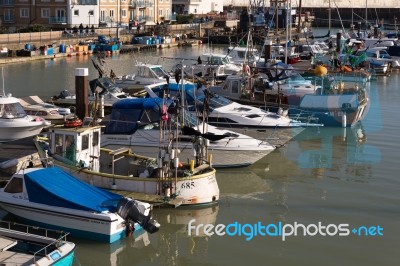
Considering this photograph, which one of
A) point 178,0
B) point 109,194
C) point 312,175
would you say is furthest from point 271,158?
point 178,0

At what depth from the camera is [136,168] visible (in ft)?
57.3

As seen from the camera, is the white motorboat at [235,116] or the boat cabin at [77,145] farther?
the white motorboat at [235,116]

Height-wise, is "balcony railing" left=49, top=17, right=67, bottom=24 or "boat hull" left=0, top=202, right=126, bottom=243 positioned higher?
"balcony railing" left=49, top=17, right=67, bottom=24

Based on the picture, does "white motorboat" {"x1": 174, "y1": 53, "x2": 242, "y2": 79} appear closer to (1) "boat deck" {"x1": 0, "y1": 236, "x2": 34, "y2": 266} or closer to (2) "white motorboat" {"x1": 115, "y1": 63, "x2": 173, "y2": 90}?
(2) "white motorboat" {"x1": 115, "y1": 63, "x2": 173, "y2": 90}

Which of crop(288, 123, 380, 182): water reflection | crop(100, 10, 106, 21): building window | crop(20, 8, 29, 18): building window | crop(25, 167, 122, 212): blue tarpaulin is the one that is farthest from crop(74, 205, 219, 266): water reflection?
crop(100, 10, 106, 21): building window

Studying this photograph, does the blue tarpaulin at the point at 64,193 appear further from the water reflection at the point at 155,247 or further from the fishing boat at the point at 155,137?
the fishing boat at the point at 155,137

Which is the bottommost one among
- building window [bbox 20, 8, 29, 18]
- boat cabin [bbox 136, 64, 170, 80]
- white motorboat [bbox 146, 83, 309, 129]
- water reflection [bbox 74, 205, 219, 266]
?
water reflection [bbox 74, 205, 219, 266]

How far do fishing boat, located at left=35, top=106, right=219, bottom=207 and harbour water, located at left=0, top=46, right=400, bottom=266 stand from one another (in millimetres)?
567

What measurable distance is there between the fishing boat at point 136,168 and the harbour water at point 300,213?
567 mm

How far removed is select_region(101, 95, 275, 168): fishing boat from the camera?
1912 centimetres

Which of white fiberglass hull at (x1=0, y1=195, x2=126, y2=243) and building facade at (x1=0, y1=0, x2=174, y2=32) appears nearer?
white fiberglass hull at (x1=0, y1=195, x2=126, y2=243)

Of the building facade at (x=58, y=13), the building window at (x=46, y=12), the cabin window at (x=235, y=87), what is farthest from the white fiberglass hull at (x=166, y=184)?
the building window at (x=46, y=12)

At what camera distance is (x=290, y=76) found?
29.6 meters

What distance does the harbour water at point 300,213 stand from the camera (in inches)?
546
